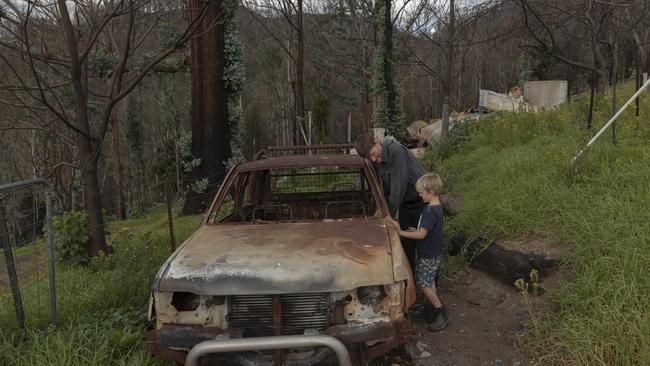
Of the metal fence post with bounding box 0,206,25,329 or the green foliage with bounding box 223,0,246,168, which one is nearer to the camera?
the metal fence post with bounding box 0,206,25,329

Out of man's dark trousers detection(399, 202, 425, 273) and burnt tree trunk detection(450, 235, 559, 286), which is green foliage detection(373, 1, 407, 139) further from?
man's dark trousers detection(399, 202, 425, 273)

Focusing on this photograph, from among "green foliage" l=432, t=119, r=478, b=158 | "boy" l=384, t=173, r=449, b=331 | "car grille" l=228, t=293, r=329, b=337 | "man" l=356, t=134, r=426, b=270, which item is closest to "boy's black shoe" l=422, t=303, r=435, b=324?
"boy" l=384, t=173, r=449, b=331

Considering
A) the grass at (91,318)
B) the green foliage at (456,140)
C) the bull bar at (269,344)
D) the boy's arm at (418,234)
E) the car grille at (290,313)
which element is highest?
the green foliage at (456,140)

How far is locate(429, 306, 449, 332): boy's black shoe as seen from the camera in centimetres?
379

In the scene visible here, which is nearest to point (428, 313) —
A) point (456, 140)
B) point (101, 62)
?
point (456, 140)

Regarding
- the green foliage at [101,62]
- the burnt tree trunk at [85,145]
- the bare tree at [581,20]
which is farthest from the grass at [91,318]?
the bare tree at [581,20]

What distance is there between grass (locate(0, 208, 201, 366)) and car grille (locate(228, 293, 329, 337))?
85 centimetres

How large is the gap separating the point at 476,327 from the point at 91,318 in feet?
10.6

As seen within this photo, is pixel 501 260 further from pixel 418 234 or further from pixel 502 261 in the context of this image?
pixel 418 234

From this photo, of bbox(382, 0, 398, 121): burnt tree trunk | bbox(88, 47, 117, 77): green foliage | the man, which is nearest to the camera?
the man

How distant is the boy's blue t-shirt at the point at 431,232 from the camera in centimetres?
367

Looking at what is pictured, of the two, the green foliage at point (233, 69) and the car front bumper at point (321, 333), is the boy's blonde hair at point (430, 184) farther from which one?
the green foliage at point (233, 69)

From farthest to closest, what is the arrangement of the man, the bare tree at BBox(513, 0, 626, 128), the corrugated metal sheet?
the corrugated metal sheet < the bare tree at BBox(513, 0, 626, 128) < the man

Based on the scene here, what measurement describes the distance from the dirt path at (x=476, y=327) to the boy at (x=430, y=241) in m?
0.16
